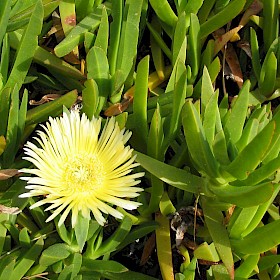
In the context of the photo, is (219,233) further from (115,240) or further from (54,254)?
(54,254)

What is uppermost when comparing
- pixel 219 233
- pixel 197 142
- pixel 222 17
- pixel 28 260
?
pixel 222 17

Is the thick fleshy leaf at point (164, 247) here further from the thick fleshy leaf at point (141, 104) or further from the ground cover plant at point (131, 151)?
the thick fleshy leaf at point (141, 104)

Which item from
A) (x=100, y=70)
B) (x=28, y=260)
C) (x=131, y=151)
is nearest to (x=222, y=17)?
(x=100, y=70)

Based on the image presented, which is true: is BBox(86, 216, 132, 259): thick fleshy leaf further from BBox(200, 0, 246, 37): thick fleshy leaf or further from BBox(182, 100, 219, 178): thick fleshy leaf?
BBox(200, 0, 246, 37): thick fleshy leaf

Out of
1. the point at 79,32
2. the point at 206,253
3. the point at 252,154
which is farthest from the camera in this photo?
the point at 79,32

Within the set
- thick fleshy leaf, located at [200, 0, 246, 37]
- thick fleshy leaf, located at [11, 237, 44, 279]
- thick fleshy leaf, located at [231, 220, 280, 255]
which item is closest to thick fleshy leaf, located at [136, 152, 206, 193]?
thick fleshy leaf, located at [231, 220, 280, 255]

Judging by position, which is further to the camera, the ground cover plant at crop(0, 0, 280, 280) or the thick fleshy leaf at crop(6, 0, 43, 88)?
the thick fleshy leaf at crop(6, 0, 43, 88)

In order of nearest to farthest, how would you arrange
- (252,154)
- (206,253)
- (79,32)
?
(252,154)
(206,253)
(79,32)

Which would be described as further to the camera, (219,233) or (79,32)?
(79,32)

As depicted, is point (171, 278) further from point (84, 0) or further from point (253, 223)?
point (84, 0)
